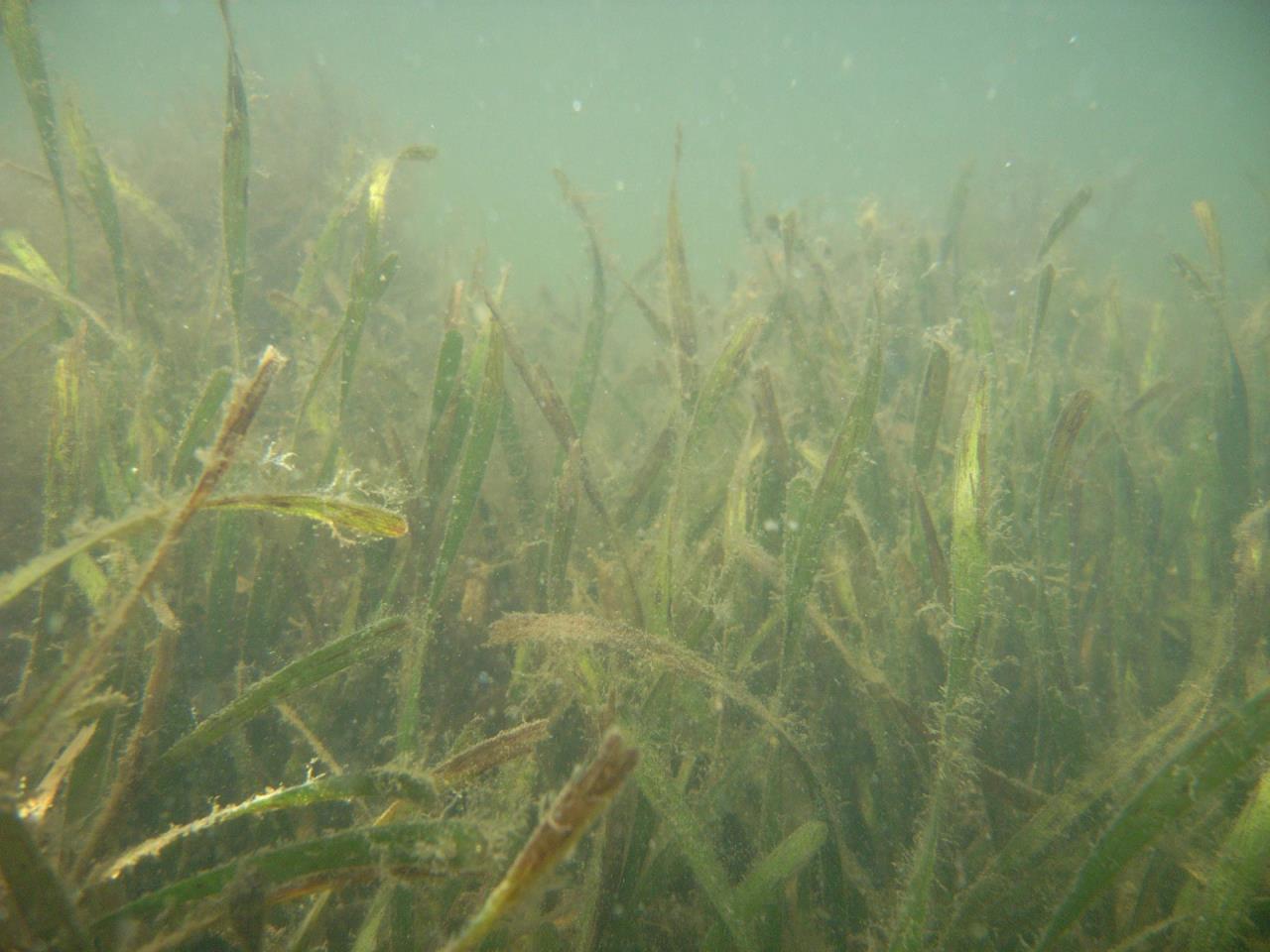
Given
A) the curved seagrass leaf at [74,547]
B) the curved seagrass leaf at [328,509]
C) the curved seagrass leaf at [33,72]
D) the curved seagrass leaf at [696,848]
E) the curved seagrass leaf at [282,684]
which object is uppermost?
the curved seagrass leaf at [33,72]

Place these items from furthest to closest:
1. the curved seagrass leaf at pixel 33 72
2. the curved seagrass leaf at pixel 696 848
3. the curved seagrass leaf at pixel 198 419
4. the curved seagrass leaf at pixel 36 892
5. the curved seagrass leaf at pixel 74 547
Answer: the curved seagrass leaf at pixel 33 72, the curved seagrass leaf at pixel 198 419, the curved seagrass leaf at pixel 696 848, the curved seagrass leaf at pixel 74 547, the curved seagrass leaf at pixel 36 892

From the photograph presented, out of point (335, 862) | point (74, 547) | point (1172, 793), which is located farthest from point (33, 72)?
point (1172, 793)

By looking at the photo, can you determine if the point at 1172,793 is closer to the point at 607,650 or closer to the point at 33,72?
the point at 607,650

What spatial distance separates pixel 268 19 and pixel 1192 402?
238ft

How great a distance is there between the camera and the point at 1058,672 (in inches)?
69.9

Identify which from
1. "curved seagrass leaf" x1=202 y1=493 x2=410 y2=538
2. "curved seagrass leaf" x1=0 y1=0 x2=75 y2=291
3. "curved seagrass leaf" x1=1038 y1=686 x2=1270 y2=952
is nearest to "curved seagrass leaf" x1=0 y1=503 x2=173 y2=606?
"curved seagrass leaf" x1=202 y1=493 x2=410 y2=538

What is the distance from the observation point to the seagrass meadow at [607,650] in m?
1.13

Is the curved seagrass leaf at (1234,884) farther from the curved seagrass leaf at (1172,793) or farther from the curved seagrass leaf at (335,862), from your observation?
the curved seagrass leaf at (335,862)

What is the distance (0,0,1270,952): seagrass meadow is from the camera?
3.70 ft

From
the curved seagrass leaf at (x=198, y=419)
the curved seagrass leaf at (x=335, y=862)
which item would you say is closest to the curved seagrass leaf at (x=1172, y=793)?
the curved seagrass leaf at (x=335, y=862)

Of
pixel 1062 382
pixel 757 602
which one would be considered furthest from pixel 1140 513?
pixel 757 602

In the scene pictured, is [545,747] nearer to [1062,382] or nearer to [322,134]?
[1062,382]

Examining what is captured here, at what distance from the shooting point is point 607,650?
1.67 m

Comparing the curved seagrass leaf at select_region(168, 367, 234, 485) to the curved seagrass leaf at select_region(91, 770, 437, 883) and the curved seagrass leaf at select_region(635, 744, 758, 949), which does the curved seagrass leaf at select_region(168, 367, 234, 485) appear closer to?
the curved seagrass leaf at select_region(91, 770, 437, 883)
